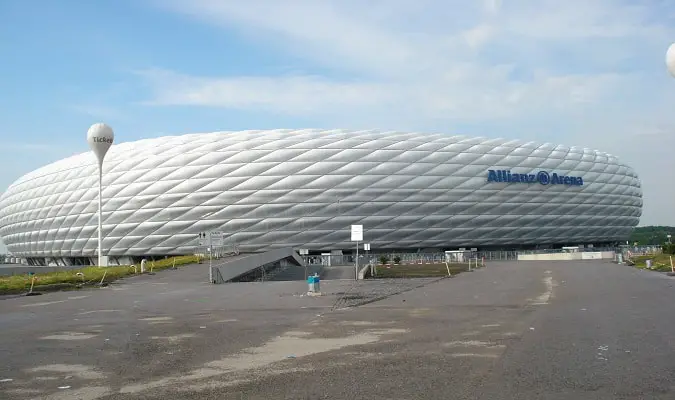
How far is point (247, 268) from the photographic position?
3391 centimetres

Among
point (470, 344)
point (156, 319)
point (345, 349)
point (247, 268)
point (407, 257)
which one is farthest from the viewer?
point (407, 257)

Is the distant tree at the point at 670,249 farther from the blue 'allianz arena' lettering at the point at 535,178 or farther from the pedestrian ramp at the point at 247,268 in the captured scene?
the blue 'allianz arena' lettering at the point at 535,178

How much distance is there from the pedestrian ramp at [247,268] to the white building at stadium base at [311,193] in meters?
18.2

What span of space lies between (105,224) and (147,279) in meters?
44.5

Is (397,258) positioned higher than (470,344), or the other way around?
(397,258)

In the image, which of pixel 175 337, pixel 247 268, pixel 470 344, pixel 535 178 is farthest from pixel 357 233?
pixel 535 178

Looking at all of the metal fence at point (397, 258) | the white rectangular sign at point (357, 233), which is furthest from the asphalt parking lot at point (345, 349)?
the metal fence at point (397, 258)

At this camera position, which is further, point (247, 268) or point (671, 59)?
point (247, 268)

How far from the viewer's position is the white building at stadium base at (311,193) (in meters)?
68.8

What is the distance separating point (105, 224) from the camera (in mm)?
71750

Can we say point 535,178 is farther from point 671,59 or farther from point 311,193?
point 671,59

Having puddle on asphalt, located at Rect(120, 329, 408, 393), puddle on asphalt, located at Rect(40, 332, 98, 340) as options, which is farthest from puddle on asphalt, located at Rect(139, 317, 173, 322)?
puddle on asphalt, located at Rect(120, 329, 408, 393)

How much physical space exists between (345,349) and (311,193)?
59950 millimetres

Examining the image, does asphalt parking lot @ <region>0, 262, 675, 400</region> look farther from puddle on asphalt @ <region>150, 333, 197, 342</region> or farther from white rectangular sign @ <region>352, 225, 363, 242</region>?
white rectangular sign @ <region>352, 225, 363, 242</region>
